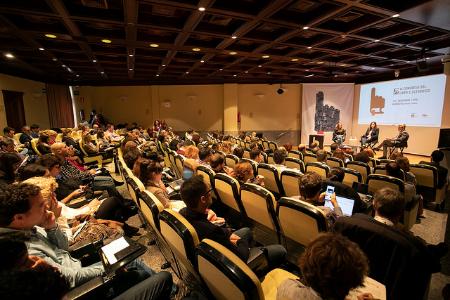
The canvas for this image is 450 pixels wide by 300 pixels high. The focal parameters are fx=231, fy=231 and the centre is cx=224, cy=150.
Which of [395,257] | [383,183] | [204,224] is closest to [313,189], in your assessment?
[395,257]

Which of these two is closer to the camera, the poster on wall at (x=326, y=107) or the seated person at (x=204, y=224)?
the seated person at (x=204, y=224)

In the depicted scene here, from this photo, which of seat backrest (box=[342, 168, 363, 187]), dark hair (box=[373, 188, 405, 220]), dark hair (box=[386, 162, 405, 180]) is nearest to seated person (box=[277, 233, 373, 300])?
dark hair (box=[373, 188, 405, 220])

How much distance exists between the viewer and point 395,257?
4.28 feet

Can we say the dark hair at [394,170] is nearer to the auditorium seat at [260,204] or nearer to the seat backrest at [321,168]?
the seat backrest at [321,168]

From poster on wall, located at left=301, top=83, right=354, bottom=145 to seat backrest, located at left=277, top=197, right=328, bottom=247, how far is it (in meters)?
11.4

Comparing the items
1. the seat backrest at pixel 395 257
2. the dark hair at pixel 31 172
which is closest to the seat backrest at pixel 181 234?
the seat backrest at pixel 395 257

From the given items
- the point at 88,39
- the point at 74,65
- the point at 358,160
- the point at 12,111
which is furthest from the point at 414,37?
the point at 12,111

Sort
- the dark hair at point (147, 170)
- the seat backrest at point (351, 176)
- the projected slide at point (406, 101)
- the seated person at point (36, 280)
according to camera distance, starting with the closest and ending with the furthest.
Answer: the seated person at point (36, 280), the dark hair at point (147, 170), the seat backrest at point (351, 176), the projected slide at point (406, 101)

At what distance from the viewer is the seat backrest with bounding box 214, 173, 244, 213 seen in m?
2.49

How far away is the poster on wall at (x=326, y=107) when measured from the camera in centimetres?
1221


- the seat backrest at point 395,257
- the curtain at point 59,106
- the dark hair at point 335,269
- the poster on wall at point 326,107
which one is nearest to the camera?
the dark hair at point 335,269

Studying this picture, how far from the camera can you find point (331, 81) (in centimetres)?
1238

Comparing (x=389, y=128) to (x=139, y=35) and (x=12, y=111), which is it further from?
(x=12, y=111)

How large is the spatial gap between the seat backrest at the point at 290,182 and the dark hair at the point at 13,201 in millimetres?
2536
